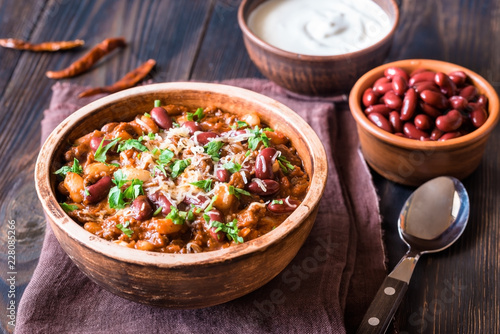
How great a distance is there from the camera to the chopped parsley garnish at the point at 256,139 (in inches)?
107

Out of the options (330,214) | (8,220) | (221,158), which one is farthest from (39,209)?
(330,214)

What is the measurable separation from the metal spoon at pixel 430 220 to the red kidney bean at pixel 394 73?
2.18 feet

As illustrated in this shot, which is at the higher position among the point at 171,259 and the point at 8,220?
the point at 171,259

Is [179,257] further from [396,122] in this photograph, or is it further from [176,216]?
[396,122]

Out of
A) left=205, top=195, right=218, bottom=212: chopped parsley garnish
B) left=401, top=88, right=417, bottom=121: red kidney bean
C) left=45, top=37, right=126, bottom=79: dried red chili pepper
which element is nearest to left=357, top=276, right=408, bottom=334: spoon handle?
left=205, top=195, right=218, bottom=212: chopped parsley garnish

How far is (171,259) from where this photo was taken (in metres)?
2.14

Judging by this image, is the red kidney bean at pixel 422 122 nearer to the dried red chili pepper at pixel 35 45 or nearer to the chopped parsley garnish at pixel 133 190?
the chopped parsley garnish at pixel 133 190

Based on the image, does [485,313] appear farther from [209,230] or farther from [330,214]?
[209,230]

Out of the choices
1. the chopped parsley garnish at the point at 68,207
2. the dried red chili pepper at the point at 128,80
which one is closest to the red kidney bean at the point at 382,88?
the dried red chili pepper at the point at 128,80

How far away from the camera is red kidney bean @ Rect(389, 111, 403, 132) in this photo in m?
3.16

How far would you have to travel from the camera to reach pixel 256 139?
2.72 m

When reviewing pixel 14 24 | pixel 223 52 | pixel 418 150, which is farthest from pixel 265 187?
pixel 14 24

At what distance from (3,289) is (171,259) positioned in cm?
116

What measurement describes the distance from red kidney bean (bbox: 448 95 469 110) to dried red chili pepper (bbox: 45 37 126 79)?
8.09 ft
